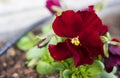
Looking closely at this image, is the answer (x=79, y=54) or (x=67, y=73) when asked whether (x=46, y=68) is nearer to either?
(x=67, y=73)

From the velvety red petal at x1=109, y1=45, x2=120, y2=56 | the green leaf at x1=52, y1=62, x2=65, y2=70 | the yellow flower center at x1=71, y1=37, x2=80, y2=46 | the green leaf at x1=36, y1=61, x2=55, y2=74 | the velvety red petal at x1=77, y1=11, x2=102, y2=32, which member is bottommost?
the green leaf at x1=36, y1=61, x2=55, y2=74

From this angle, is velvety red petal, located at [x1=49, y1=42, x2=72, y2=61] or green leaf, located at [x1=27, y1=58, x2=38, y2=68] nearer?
velvety red petal, located at [x1=49, y1=42, x2=72, y2=61]

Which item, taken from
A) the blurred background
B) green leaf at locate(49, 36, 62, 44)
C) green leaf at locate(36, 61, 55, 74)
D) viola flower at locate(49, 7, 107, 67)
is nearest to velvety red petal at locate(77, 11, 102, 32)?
viola flower at locate(49, 7, 107, 67)

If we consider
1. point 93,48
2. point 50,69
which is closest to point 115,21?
point 50,69

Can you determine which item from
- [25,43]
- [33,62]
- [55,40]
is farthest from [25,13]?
[55,40]

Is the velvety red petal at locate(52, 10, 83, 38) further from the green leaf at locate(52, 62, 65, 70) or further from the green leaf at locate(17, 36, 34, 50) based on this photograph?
the green leaf at locate(17, 36, 34, 50)

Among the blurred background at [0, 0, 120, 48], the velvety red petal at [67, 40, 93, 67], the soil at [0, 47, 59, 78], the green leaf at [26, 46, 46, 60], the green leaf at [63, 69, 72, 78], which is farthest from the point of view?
the blurred background at [0, 0, 120, 48]

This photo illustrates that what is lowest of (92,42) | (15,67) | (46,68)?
(15,67)
